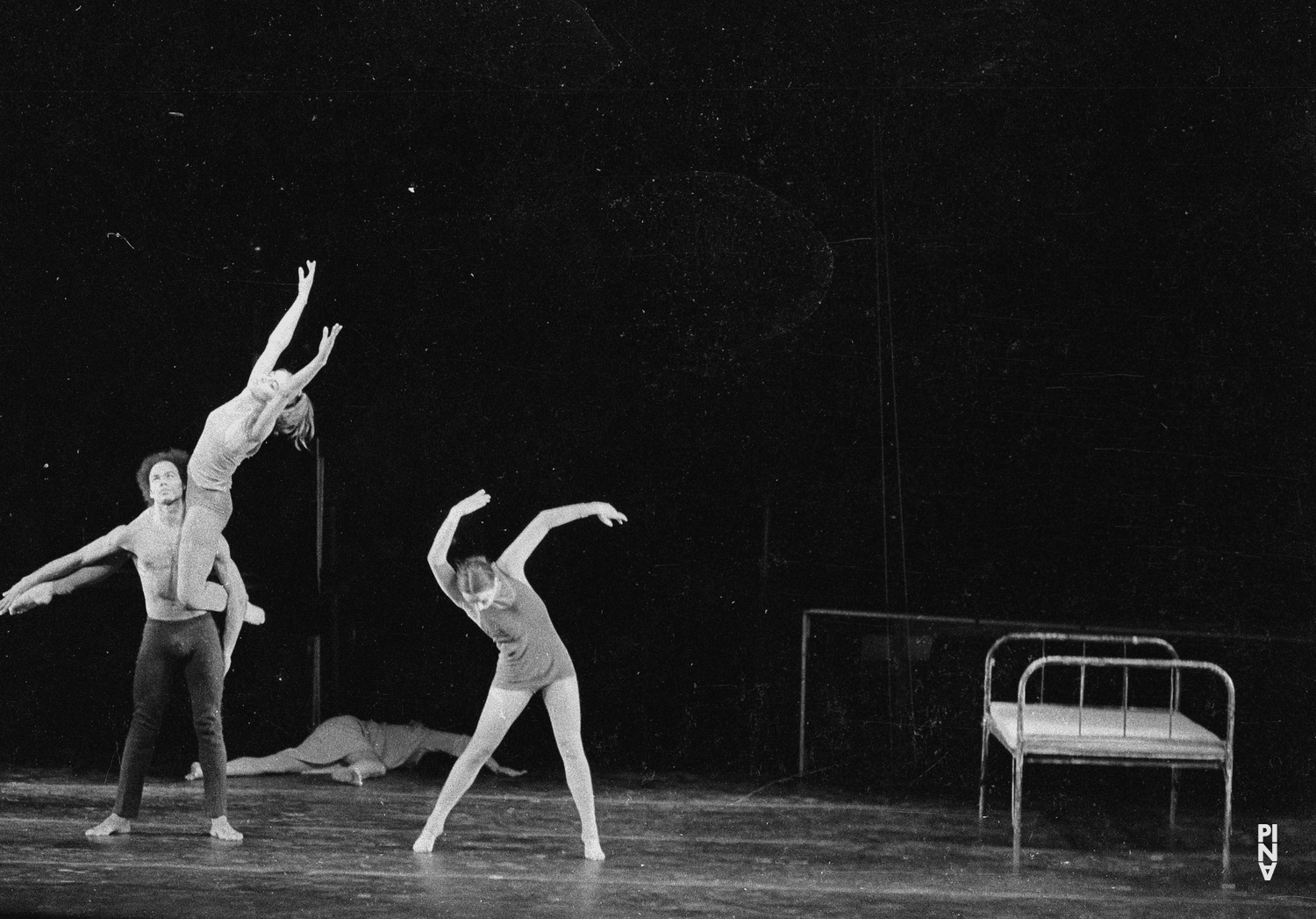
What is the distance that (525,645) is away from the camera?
16.8 feet

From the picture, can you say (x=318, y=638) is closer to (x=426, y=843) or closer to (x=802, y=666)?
(x=426, y=843)

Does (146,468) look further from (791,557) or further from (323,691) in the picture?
(791,557)

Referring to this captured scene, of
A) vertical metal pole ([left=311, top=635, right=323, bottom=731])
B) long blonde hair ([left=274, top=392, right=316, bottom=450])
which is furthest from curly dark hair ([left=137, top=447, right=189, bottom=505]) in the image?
vertical metal pole ([left=311, top=635, right=323, bottom=731])

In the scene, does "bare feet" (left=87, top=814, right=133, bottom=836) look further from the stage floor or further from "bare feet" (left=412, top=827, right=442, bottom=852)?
"bare feet" (left=412, top=827, right=442, bottom=852)

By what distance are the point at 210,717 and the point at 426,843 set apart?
2.71ft

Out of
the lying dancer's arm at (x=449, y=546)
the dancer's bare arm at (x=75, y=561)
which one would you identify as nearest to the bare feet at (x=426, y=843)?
the lying dancer's arm at (x=449, y=546)

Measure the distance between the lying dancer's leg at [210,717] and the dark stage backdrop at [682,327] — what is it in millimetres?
498

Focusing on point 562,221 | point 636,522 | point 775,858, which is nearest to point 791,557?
point 636,522

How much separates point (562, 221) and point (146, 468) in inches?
67.5

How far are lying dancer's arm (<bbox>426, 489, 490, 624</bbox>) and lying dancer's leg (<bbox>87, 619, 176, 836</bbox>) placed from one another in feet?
3.02

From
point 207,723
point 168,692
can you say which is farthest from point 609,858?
point 168,692

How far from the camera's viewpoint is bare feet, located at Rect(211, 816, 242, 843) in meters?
5.08

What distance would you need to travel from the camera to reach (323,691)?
5.64 m

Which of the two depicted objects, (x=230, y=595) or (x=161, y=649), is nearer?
(x=161, y=649)
